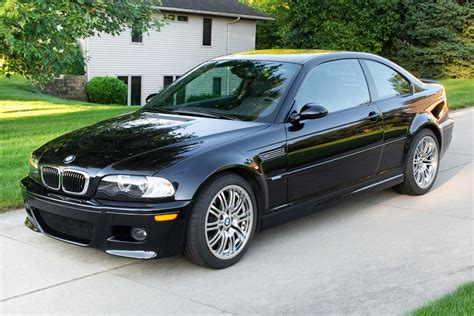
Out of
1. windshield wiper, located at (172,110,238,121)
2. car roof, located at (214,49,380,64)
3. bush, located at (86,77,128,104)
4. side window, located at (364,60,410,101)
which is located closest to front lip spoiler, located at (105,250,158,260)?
Result: windshield wiper, located at (172,110,238,121)

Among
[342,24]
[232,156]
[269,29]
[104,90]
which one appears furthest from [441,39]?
[232,156]

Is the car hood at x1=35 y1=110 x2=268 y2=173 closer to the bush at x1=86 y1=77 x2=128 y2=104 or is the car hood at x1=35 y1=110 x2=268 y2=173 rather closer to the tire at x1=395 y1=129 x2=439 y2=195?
the tire at x1=395 y1=129 x2=439 y2=195

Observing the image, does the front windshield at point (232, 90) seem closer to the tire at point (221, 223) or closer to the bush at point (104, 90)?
the tire at point (221, 223)

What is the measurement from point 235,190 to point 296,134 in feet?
2.69

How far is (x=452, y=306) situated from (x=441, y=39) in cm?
2661

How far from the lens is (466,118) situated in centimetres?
1227

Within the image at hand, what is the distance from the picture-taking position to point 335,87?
18.9 ft

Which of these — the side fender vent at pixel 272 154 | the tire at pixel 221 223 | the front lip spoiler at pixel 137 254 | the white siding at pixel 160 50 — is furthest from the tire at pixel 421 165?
the white siding at pixel 160 50

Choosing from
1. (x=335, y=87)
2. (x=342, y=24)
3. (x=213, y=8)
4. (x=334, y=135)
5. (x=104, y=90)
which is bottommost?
(x=104, y=90)

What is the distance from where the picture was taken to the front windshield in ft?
17.5

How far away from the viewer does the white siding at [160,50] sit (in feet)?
95.2

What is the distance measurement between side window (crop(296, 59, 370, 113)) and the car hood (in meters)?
0.68

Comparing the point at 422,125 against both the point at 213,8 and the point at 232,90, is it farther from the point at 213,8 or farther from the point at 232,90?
the point at 213,8

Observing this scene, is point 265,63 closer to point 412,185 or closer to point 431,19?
point 412,185
